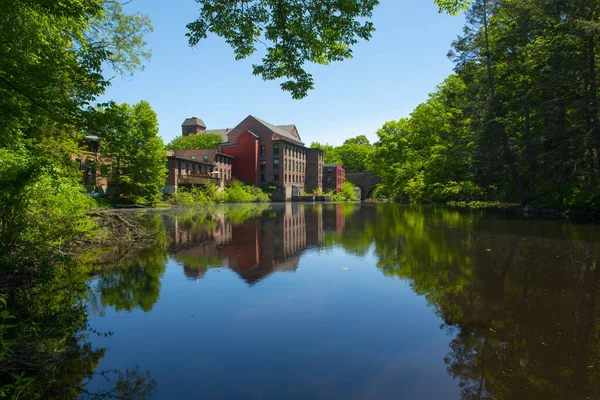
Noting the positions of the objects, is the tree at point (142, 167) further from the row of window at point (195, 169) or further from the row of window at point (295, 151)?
the row of window at point (295, 151)

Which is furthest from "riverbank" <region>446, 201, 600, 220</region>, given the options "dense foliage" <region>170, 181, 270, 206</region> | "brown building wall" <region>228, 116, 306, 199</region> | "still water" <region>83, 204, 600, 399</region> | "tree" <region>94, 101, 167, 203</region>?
"brown building wall" <region>228, 116, 306, 199</region>

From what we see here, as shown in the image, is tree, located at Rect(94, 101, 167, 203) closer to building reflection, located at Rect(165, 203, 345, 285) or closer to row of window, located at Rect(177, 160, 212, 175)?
row of window, located at Rect(177, 160, 212, 175)

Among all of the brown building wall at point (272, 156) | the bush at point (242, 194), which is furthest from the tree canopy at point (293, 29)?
the brown building wall at point (272, 156)

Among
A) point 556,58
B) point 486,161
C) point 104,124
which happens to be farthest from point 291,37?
point 486,161

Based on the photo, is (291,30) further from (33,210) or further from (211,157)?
(211,157)

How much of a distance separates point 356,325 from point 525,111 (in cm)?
2662

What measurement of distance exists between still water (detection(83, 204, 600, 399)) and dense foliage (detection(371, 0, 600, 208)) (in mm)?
15594

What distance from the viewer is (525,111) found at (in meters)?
25.8

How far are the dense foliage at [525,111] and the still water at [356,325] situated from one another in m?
15.6

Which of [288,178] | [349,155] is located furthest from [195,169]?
[349,155]

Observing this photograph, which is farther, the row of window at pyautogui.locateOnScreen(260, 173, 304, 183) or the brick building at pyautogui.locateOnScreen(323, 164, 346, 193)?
the brick building at pyautogui.locateOnScreen(323, 164, 346, 193)

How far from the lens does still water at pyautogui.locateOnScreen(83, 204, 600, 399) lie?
3.71 meters

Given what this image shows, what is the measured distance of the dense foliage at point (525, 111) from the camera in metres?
21.3

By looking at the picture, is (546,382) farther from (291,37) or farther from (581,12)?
(581,12)
